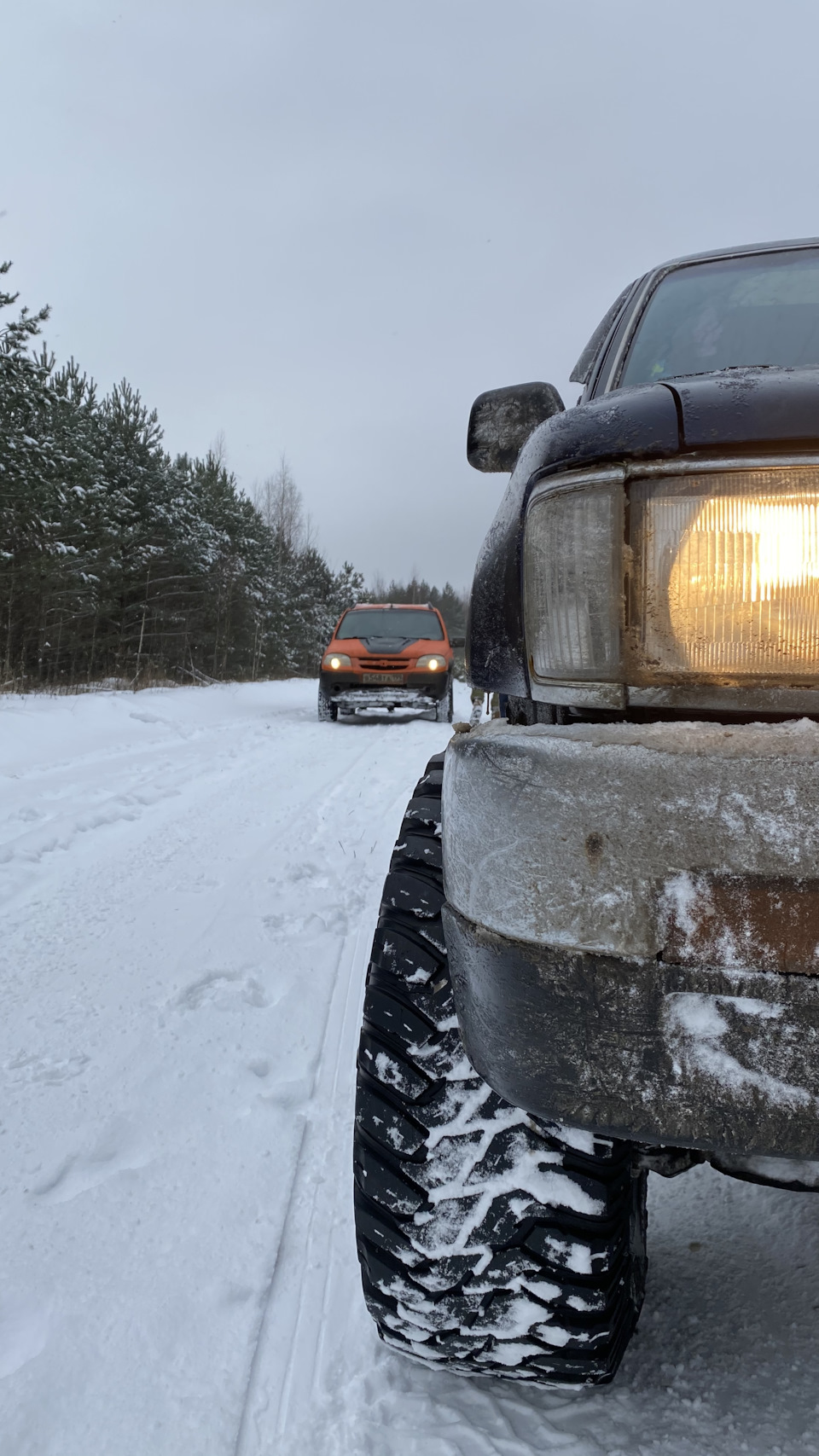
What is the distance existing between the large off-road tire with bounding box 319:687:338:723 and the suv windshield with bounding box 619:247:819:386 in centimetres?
949

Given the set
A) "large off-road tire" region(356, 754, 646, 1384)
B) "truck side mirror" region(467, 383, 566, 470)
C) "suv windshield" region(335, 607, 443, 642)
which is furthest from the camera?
"suv windshield" region(335, 607, 443, 642)

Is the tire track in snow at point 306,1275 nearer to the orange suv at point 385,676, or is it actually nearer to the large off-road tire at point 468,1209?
the large off-road tire at point 468,1209

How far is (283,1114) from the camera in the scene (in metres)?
1.76

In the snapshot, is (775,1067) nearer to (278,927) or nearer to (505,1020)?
(505,1020)

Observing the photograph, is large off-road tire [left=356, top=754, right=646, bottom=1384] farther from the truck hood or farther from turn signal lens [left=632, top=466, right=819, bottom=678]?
the truck hood

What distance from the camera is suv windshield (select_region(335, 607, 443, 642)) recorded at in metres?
11.7

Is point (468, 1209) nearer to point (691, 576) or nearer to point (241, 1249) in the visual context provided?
point (241, 1249)

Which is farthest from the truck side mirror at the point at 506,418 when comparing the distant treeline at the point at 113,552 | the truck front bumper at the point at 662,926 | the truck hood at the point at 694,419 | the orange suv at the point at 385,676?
the distant treeline at the point at 113,552

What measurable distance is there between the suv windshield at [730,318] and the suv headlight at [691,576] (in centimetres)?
72

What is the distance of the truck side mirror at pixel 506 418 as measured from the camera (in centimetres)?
140

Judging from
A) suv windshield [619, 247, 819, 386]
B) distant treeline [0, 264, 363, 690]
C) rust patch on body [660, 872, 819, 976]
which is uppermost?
distant treeline [0, 264, 363, 690]

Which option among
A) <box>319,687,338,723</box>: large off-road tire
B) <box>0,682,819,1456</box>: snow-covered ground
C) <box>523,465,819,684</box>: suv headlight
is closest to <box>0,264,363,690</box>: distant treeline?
<box>319,687,338,723</box>: large off-road tire

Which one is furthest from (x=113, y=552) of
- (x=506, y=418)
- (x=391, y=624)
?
(x=506, y=418)

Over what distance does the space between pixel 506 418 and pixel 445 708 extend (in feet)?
32.5
